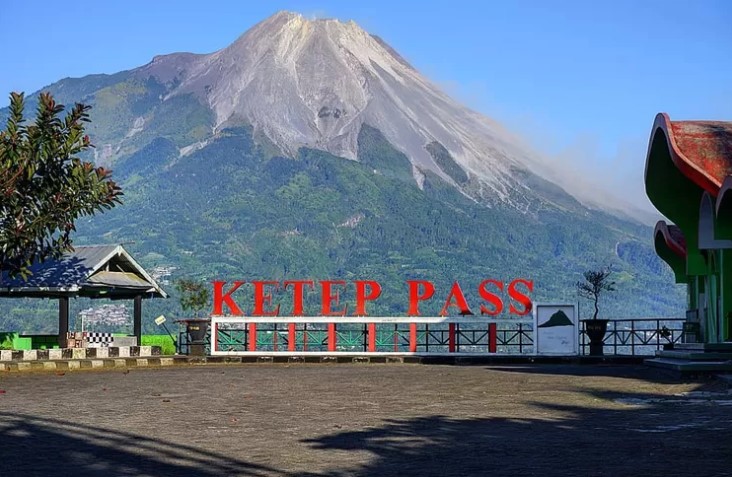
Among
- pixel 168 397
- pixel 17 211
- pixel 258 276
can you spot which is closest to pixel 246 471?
pixel 168 397

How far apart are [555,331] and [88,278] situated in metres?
16.3

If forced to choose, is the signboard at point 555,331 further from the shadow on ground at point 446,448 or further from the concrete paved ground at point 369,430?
the shadow on ground at point 446,448

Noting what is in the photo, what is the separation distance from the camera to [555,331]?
136 ft

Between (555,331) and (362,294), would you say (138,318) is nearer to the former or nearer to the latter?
(362,294)

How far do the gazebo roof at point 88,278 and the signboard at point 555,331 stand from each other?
46.2 ft

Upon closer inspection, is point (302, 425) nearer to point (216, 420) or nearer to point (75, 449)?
point (216, 420)

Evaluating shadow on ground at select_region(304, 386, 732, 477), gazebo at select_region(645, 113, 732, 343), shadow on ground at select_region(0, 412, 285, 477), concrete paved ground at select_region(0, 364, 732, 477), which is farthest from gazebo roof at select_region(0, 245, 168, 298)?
shadow on ground at select_region(304, 386, 732, 477)

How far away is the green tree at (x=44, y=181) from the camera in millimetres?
31422

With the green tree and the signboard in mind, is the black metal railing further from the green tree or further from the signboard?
the green tree

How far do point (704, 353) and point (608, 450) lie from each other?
15.8 meters

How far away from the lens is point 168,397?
1952 centimetres

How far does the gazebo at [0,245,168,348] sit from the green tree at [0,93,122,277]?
624 cm

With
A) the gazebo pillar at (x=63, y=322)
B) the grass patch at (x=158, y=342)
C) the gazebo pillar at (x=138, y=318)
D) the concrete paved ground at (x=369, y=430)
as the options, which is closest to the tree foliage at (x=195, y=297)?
the grass patch at (x=158, y=342)

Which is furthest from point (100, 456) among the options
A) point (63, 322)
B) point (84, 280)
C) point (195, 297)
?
point (195, 297)
